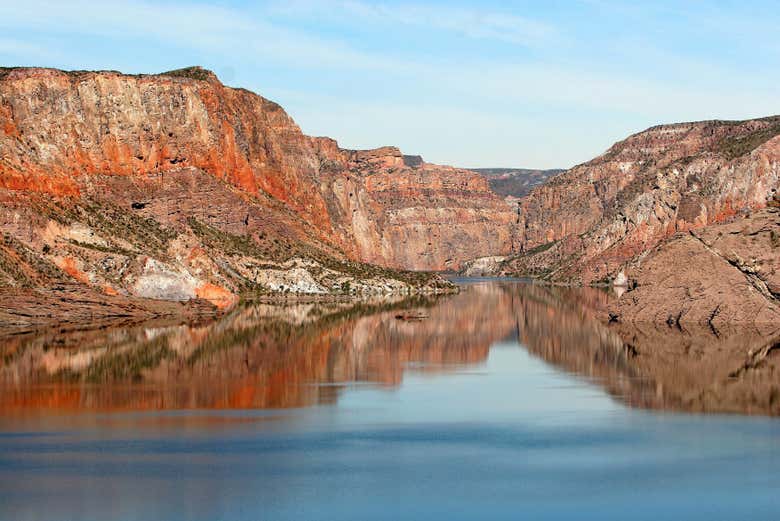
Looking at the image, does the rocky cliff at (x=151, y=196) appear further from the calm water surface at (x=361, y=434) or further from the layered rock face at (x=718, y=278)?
the layered rock face at (x=718, y=278)

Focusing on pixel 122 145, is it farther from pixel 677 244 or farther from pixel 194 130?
pixel 677 244

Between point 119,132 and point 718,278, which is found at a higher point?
point 119,132

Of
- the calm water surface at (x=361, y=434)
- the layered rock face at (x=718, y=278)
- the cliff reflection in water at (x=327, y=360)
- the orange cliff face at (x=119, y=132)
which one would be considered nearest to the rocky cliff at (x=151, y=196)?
the orange cliff face at (x=119, y=132)

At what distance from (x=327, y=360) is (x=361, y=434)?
27.9m

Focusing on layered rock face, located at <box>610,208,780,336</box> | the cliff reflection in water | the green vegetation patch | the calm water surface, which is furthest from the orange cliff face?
layered rock face, located at <box>610,208,780,336</box>

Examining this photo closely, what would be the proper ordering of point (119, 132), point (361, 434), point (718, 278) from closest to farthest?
point (361, 434) < point (718, 278) < point (119, 132)

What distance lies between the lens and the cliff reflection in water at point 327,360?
191ft

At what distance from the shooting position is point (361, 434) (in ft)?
157

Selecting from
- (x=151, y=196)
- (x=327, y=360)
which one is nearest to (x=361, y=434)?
(x=327, y=360)

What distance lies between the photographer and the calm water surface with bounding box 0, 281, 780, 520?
36000 millimetres

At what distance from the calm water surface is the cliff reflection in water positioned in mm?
303

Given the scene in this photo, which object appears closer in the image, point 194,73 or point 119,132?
point 119,132

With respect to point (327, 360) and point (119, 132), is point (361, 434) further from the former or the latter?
point (119, 132)

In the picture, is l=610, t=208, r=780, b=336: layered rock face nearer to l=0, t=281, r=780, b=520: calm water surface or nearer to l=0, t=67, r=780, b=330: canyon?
l=0, t=67, r=780, b=330: canyon
